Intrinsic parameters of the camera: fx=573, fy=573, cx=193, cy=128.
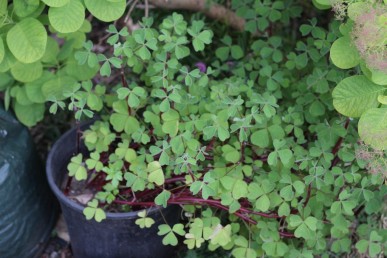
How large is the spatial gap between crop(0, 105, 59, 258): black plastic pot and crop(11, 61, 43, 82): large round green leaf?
197mm

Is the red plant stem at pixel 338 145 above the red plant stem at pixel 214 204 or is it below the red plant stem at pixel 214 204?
above

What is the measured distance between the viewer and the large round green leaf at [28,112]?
7.19 feet

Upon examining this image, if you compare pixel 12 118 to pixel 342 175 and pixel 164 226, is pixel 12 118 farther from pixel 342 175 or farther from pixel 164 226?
pixel 342 175

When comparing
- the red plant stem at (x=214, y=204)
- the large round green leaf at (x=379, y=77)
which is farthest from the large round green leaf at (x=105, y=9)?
the large round green leaf at (x=379, y=77)

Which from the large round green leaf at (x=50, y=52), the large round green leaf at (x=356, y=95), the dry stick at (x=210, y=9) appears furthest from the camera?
the dry stick at (x=210, y=9)

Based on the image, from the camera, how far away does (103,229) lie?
6.70ft

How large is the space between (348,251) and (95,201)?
36.5 inches

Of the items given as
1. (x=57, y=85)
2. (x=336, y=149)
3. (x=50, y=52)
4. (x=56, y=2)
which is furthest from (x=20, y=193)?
(x=336, y=149)

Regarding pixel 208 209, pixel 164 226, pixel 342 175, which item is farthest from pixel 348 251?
pixel 164 226

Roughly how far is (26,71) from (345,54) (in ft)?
3.64

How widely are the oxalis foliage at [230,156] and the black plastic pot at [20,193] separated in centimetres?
25

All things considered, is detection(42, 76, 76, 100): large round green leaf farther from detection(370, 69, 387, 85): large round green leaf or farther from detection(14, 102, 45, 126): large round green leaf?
detection(370, 69, 387, 85): large round green leaf

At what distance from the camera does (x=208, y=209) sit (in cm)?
192

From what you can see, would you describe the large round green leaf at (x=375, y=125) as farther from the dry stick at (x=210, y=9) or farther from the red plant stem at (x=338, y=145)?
the dry stick at (x=210, y=9)
